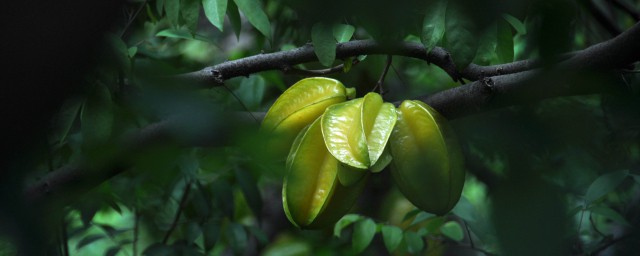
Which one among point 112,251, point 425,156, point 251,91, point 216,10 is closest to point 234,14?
point 216,10

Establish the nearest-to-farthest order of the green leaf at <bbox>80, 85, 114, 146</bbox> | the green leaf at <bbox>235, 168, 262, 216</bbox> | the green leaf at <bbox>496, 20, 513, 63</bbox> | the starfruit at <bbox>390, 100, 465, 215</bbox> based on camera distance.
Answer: the green leaf at <bbox>80, 85, 114, 146</bbox>
the starfruit at <bbox>390, 100, 465, 215</bbox>
the green leaf at <bbox>496, 20, 513, 63</bbox>
the green leaf at <bbox>235, 168, 262, 216</bbox>

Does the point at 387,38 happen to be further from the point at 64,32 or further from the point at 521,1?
the point at 64,32

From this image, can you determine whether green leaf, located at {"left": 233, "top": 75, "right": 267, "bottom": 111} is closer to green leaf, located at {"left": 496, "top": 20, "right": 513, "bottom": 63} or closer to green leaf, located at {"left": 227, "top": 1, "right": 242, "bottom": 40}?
green leaf, located at {"left": 227, "top": 1, "right": 242, "bottom": 40}

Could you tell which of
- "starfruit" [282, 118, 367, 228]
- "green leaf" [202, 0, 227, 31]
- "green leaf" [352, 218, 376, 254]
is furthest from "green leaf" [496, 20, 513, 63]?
"green leaf" [352, 218, 376, 254]

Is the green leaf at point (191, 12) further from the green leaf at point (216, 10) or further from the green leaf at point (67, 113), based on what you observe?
the green leaf at point (67, 113)

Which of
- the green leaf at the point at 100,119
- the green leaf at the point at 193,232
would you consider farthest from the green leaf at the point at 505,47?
the green leaf at the point at 193,232

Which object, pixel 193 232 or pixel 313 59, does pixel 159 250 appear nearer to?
pixel 193 232
